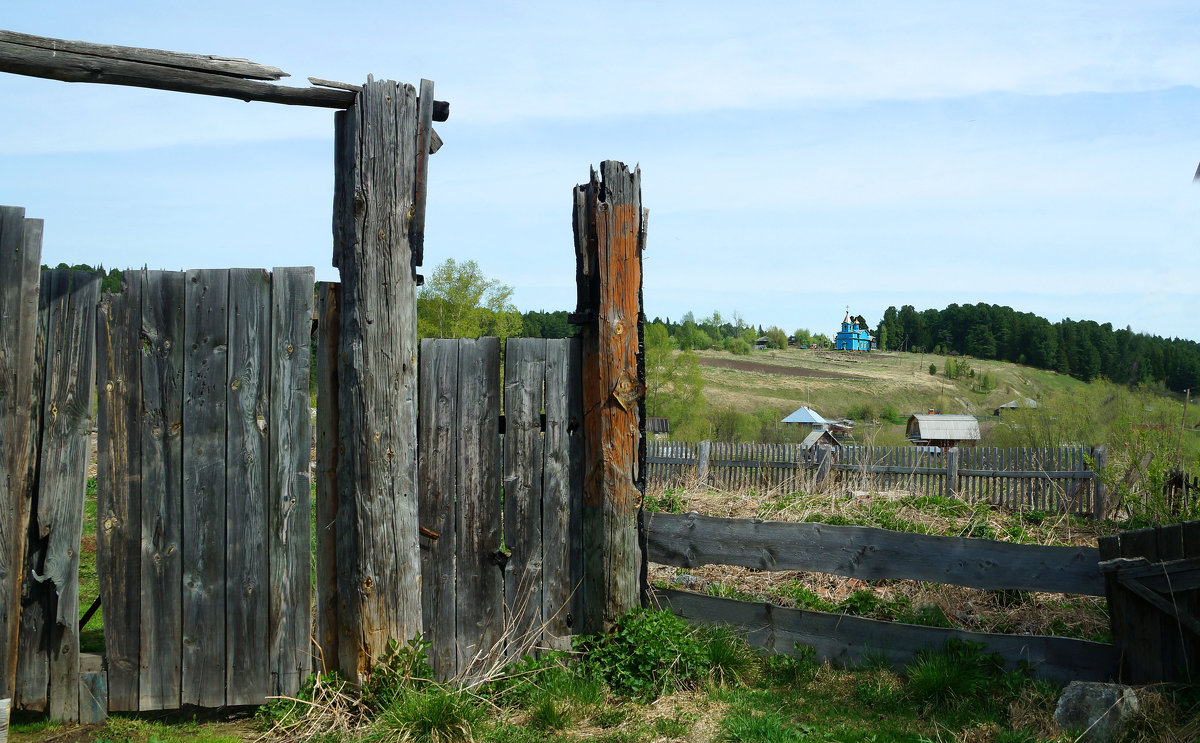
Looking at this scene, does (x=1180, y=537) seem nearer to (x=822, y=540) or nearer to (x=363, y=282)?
(x=822, y=540)

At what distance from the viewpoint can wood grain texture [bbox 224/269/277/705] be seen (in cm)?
445

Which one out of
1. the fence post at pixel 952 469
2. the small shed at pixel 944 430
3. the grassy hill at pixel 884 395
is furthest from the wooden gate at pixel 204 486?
the small shed at pixel 944 430

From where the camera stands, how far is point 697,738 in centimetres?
412

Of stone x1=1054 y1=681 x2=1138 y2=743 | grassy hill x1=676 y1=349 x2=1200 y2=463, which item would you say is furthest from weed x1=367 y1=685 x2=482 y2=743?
grassy hill x1=676 y1=349 x2=1200 y2=463

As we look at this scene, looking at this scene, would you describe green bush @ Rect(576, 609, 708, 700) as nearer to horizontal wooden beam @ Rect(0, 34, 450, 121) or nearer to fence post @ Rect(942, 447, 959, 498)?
horizontal wooden beam @ Rect(0, 34, 450, 121)

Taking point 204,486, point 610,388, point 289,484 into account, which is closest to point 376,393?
point 289,484

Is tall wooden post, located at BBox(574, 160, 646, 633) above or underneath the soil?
underneath

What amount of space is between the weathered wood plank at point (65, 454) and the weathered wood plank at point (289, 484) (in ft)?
3.05

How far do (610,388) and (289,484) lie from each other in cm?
194

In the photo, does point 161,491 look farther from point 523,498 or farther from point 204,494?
point 523,498

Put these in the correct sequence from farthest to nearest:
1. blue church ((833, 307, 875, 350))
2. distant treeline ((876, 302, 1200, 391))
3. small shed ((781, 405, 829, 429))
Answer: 1. blue church ((833, 307, 875, 350))
2. distant treeline ((876, 302, 1200, 391))
3. small shed ((781, 405, 829, 429))

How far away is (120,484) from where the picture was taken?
432cm

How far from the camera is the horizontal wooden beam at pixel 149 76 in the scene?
394 centimetres

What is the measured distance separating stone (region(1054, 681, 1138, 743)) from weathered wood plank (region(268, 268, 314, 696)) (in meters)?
4.05
